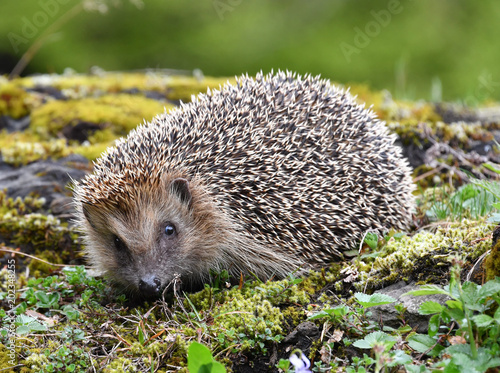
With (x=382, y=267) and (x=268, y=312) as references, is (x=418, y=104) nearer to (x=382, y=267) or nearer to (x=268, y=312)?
(x=382, y=267)

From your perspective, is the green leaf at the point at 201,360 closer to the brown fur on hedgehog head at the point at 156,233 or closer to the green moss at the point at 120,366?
the green moss at the point at 120,366

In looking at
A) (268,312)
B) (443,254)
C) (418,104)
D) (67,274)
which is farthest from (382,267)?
(418,104)

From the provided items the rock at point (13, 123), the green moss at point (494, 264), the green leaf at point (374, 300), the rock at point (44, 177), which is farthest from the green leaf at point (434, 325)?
the rock at point (13, 123)

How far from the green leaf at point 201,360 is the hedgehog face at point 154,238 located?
1.26 m

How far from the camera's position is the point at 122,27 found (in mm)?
12867

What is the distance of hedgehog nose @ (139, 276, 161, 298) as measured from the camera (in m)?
4.33

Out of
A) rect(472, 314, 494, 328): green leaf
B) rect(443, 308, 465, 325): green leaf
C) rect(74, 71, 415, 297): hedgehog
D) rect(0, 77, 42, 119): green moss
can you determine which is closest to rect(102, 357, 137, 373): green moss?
rect(74, 71, 415, 297): hedgehog

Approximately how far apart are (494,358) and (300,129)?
2.74 m

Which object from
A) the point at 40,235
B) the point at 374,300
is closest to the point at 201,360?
the point at 374,300

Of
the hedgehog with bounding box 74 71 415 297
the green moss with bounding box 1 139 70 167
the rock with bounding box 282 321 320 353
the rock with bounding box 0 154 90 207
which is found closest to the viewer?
the rock with bounding box 282 321 320 353

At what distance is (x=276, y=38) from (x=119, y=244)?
8.76 metres

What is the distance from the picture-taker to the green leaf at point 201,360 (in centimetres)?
317

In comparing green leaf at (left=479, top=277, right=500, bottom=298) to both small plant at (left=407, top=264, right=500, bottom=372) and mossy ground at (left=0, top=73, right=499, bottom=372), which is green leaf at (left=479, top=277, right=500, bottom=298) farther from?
mossy ground at (left=0, top=73, right=499, bottom=372)

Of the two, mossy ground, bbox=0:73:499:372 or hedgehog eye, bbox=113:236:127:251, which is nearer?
mossy ground, bbox=0:73:499:372
